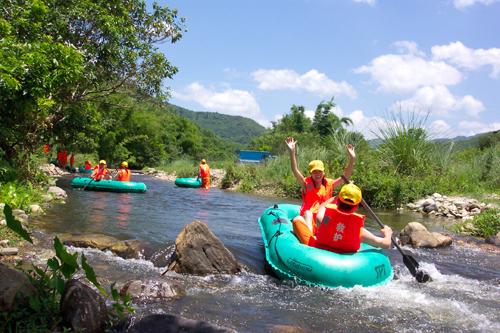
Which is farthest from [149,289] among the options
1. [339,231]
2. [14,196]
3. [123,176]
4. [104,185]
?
[123,176]

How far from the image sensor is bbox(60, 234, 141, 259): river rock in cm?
652

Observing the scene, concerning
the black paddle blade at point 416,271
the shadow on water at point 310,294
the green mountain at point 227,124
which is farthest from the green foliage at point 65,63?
the green mountain at point 227,124

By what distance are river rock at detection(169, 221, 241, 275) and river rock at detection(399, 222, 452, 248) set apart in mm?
3769

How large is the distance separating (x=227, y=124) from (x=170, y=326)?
187 meters

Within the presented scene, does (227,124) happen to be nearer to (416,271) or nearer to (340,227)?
(416,271)

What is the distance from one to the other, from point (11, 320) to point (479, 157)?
17973 mm

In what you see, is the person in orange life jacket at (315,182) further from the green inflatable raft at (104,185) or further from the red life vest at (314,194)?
the green inflatable raft at (104,185)

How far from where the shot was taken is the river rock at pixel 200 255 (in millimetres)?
5863

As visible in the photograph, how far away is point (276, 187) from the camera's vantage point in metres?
18.0

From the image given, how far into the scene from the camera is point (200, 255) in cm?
593

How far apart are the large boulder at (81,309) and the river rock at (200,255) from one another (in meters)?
2.39

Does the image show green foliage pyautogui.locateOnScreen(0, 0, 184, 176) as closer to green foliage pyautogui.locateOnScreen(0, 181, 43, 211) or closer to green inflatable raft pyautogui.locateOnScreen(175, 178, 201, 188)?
green foliage pyautogui.locateOnScreen(0, 181, 43, 211)

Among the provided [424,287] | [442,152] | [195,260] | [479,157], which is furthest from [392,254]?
[479,157]

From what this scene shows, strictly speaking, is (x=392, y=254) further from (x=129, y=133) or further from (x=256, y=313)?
(x=129, y=133)
